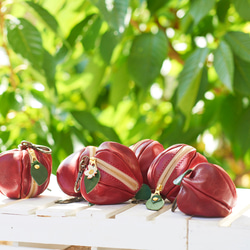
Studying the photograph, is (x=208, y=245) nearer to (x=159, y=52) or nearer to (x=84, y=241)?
(x=84, y=241)

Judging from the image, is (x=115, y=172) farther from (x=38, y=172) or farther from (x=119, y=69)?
(x=119, y=69)

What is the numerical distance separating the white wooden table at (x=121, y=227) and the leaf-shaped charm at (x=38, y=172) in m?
0.04

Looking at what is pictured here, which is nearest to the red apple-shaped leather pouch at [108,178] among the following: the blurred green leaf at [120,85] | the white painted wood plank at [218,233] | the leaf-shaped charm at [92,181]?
the leaf-shaped charm at [92,181]

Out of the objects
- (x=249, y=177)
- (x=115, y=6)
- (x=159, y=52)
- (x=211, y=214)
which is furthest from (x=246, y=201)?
(x=249, y=177)

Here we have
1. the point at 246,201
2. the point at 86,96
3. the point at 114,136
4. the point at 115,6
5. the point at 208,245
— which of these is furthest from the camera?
the point at 86,96

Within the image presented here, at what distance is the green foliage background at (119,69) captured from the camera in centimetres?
102

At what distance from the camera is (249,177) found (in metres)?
2.18

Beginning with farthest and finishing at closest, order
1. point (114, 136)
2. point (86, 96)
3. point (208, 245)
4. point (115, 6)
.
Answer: point (86, 96) < point (114, 136) < point (115, 6) < point (208, 245)

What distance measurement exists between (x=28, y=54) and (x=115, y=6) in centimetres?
20

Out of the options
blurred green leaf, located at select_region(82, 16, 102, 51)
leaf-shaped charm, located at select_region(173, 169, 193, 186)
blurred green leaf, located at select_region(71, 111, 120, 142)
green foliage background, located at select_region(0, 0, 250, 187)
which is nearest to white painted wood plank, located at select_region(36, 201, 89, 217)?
leaf-shaped charm, located at select_region(173, 169, 193, 186)

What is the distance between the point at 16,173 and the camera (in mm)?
639

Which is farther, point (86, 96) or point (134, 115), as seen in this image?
point (134, 115)

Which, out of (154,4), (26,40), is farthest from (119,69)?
(26,40)

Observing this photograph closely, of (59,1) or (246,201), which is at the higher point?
(59,1)
